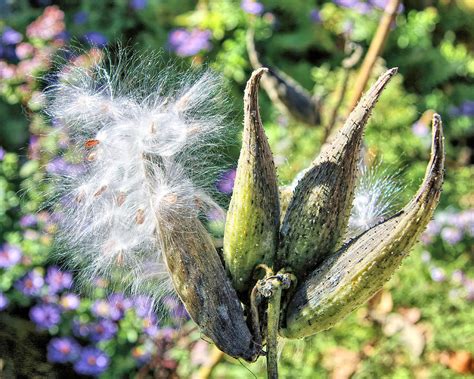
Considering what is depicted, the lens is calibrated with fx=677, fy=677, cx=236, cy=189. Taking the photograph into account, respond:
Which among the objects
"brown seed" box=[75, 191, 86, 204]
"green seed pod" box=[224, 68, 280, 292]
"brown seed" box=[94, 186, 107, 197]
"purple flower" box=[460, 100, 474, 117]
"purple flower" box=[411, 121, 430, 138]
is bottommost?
"purple flower" box=[411, 121, 430, 138]

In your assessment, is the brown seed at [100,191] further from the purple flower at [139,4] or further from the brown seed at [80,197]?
the purple flower at [139,4]

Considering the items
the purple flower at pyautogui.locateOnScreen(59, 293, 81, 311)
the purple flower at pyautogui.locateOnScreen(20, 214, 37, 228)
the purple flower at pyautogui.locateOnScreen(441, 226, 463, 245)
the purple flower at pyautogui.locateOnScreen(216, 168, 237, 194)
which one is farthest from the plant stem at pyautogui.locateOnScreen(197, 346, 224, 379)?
the purple flower at pyautogui.locateOnScreen(441, 226, 463, 245)

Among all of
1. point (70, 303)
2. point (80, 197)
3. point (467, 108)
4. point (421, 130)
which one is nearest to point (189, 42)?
point (421, 130)

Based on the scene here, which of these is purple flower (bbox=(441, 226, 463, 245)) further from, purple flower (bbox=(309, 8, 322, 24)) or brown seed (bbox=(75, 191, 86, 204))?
brown seed (bbox=(75, 191, 86, 204))

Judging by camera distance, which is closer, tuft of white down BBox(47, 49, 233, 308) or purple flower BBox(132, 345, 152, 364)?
tuft of white down BBox(47, 49, 233, 308)

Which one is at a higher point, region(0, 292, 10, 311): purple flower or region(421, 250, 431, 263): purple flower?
region(421, 250, 431, 263): purple flower

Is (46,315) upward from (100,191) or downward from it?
downward

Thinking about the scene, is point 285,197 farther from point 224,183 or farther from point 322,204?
point 224,183

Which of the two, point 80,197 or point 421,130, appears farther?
point 421,130
